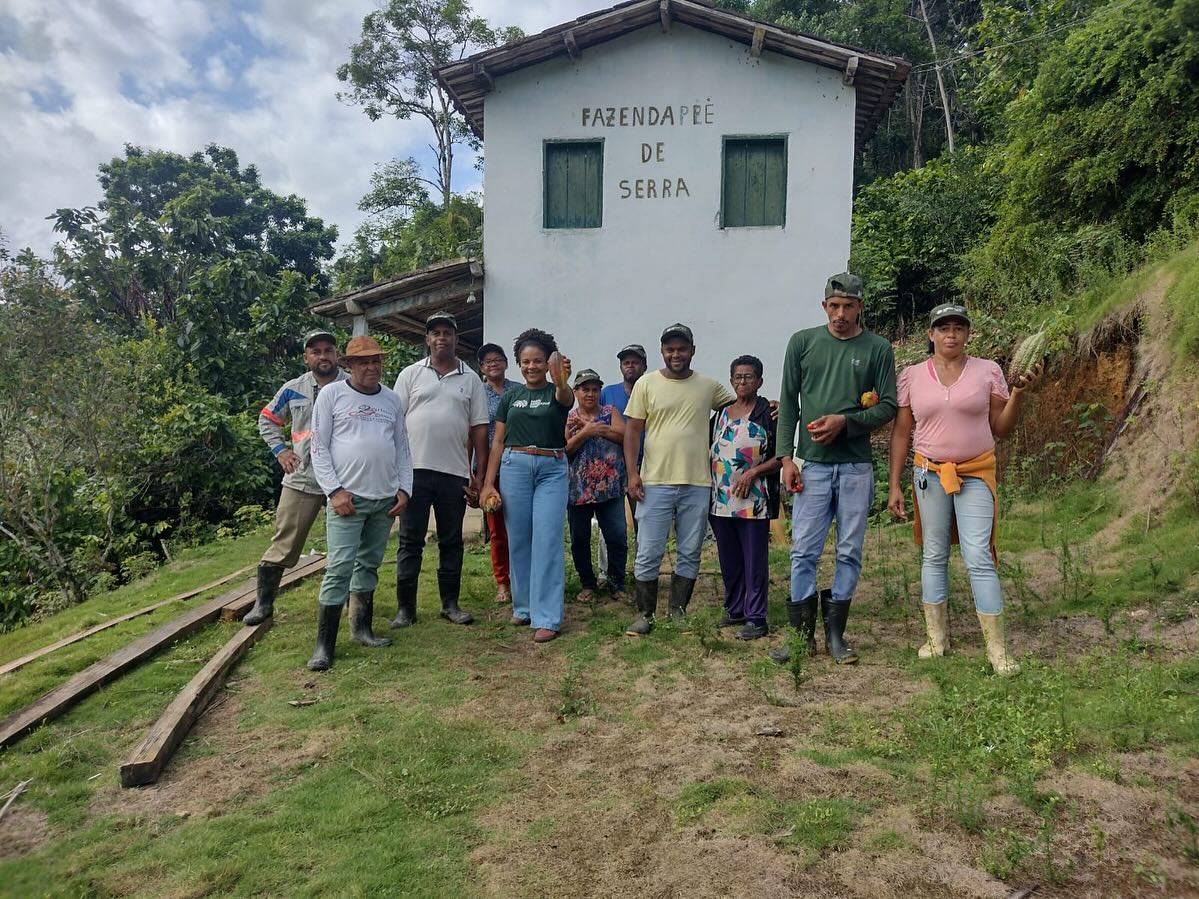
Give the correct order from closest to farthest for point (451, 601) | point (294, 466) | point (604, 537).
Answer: point (294, 466), point (451, 601), point (604, 537)

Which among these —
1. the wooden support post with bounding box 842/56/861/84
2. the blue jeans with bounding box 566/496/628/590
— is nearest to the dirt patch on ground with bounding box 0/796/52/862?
the blue jeans with bounding box 566/496/628/590

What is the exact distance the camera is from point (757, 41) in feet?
33.1

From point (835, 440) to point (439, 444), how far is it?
2579 mm

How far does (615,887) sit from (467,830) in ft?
2.27

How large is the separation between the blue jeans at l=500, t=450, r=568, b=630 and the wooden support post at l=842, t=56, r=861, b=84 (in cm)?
711

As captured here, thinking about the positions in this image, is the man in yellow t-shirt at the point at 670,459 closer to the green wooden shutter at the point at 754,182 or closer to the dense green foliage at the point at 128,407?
the green wooden shutter at the point at 754,182

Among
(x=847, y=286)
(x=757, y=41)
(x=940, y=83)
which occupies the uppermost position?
(x=940, y=83)

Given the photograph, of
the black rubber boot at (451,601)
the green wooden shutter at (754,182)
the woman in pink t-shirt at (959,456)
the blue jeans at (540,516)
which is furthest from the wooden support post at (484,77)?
the woman in pink t-shirt at (959,456)

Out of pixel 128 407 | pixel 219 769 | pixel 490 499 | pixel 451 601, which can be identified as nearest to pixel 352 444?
pixel 490 499

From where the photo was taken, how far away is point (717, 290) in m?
10.6

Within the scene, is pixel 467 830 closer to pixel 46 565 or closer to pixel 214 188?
pixel 46 565

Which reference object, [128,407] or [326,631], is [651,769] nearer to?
[326,631]

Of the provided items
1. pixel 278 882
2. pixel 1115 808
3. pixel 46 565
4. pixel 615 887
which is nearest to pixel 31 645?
pixel 46 565

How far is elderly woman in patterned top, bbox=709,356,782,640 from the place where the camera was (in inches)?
207
